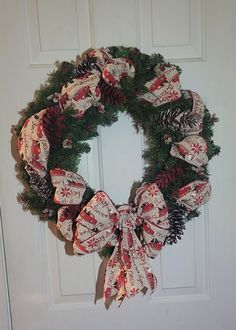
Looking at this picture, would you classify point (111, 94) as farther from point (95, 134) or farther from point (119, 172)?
point (119, 172)

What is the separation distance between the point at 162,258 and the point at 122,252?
209 mm

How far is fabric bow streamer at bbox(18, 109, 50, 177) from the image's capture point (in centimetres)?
88

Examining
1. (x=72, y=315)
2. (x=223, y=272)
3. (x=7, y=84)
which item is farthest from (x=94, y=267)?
(x=7, y=84)

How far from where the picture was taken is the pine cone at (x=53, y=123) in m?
0.88

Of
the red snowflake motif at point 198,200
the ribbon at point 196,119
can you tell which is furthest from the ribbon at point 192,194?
the ribbon at point 196,119

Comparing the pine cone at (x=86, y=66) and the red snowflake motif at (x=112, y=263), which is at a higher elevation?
the pine cone at (x=86, y=66)

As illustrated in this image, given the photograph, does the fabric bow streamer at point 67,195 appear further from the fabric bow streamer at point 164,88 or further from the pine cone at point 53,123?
the fabric bow streamer at point 164,88

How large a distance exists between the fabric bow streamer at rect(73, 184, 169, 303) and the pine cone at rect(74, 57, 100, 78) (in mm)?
320

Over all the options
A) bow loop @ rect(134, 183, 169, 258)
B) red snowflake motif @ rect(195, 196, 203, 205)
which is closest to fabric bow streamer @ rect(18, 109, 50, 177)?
bow loop @ rect(134, 183, 169, 258)

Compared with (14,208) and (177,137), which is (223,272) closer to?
(177,137)

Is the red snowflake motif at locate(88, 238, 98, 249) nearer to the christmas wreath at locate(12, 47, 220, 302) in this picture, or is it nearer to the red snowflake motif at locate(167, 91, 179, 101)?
the christmas wreath at locate(12, 47, 220, 302)

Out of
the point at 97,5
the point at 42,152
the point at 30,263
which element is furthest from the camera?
the point at 30,263

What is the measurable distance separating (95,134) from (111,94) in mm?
130

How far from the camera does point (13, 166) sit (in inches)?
41.4
